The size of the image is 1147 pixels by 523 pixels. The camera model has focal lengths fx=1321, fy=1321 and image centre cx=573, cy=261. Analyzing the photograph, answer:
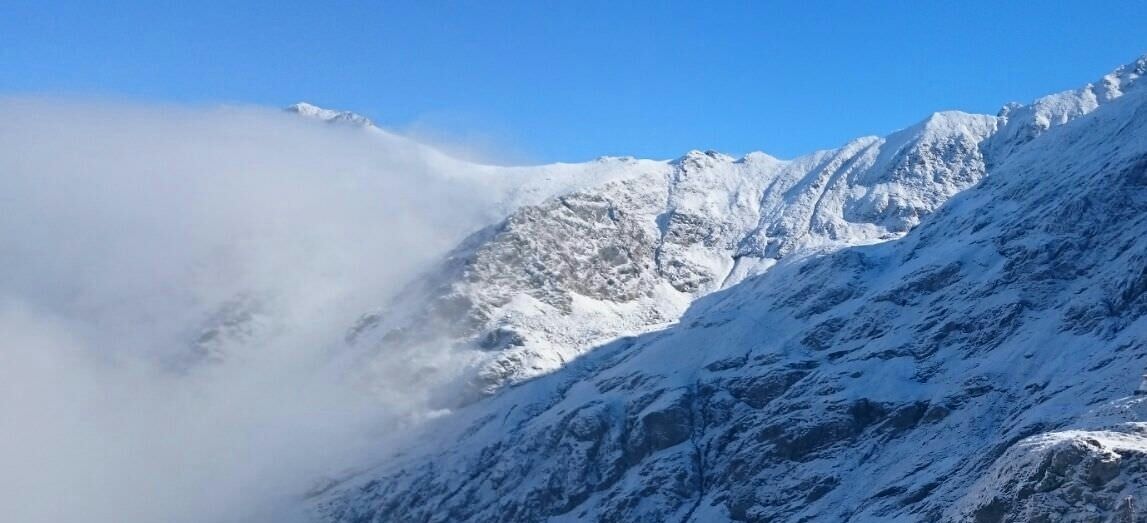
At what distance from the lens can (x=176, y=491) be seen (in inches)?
7436

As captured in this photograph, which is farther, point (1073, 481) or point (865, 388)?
point (865, 388)

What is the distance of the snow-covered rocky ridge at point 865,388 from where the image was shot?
4865 inches

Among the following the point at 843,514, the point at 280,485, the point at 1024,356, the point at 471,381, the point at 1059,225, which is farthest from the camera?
the point at 471,381

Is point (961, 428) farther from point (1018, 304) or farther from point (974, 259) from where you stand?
point (974, 259)

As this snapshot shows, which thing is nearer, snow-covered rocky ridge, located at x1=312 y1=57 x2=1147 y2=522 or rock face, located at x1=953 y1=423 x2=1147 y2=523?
rock face, located at x1=953 y1=423 x2=1147 y2=523

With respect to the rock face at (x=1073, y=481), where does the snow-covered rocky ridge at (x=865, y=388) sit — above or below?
above

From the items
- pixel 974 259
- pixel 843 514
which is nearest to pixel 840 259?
pixel 974 259

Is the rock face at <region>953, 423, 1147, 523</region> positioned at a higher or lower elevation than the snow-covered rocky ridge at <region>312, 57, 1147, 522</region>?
lower

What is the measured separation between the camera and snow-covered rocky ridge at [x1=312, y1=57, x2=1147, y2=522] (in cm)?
12356

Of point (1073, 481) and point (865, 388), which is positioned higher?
point (865, 388)

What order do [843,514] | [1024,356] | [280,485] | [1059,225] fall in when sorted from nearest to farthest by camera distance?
[843,514] < [1024,356] < [1059,225] < [280,485]

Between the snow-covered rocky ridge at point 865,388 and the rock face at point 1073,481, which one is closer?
the rock face at point 1073,481

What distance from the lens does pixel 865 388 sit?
14450 cm

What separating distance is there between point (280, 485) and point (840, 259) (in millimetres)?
83671
